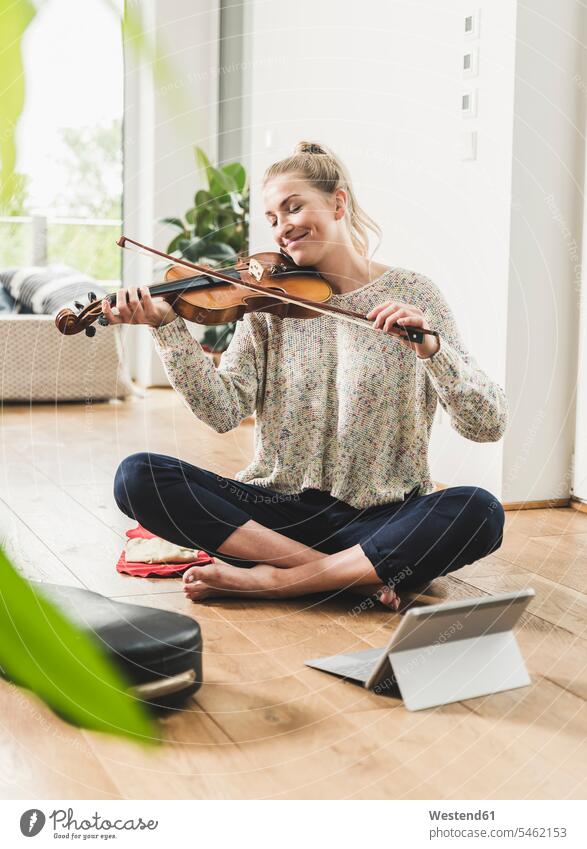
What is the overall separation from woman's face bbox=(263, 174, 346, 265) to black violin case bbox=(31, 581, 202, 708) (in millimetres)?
617

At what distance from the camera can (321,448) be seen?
1.60m

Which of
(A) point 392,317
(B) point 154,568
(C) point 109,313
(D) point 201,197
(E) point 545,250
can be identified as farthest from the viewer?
(D) point 201,197

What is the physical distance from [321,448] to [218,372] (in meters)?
0.21

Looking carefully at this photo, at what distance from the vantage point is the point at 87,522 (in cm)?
207

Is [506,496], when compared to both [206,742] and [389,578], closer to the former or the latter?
[389,578]

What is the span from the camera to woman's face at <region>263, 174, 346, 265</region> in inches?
60.1

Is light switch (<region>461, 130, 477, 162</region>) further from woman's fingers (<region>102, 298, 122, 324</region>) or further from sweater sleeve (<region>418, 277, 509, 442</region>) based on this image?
woman's fingers (<region>102, 298, 122, 324</region>)

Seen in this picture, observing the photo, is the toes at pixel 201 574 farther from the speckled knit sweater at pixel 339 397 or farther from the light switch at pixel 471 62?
the light switch at pixel 471 62

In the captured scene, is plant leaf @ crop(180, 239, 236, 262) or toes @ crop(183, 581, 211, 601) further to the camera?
plant leaf @ crop(180, 239, 236, 262)

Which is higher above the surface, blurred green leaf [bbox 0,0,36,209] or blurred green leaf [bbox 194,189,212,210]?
blurred green leaf [bbox 194,189,212,210]

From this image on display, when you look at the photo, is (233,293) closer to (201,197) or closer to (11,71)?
(11,71)
